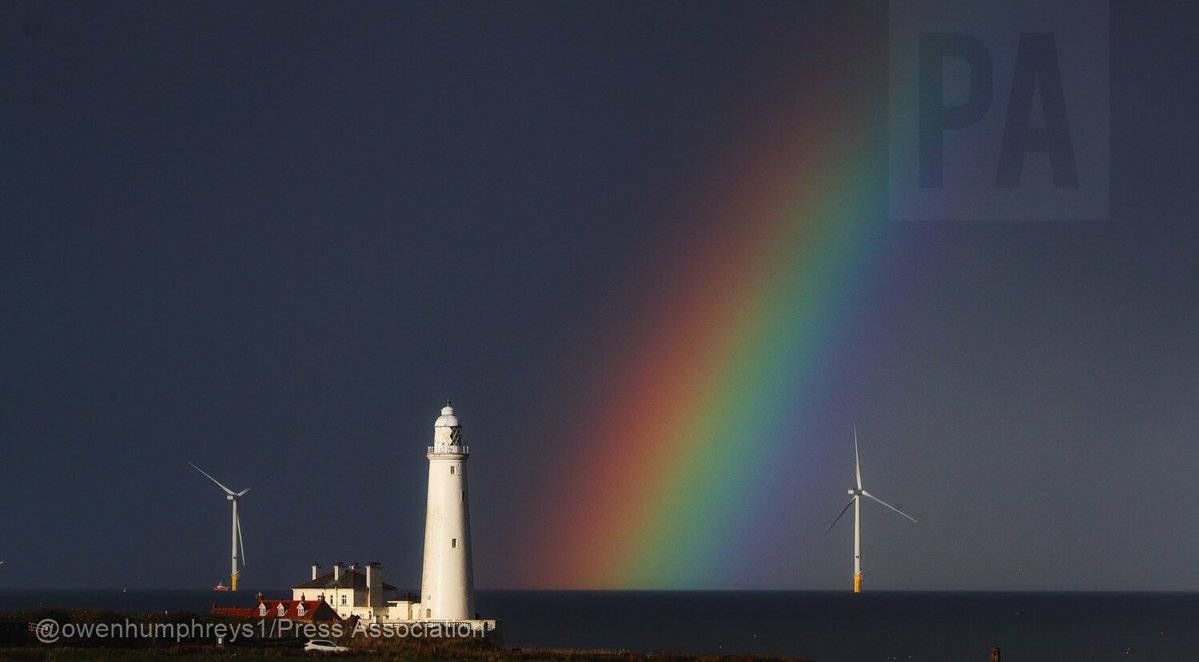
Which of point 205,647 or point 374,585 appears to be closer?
point 205,647

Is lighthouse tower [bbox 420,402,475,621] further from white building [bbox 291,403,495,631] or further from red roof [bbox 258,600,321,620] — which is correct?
red roof [bbox 258,600,321,620]

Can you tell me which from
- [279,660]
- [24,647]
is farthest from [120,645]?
[279,660]

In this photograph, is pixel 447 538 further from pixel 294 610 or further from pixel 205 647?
pixel 205 647

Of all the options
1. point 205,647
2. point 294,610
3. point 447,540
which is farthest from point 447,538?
point 205,647

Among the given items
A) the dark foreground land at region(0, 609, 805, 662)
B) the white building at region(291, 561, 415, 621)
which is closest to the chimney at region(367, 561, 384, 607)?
the white building at region(291, 561, 415, 621)

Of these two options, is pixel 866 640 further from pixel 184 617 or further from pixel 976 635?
pixel 184 617

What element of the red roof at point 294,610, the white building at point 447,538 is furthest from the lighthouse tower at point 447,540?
the red roof at point 294,610
